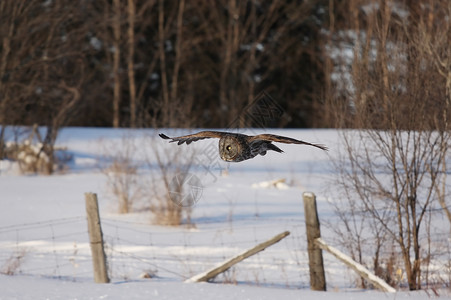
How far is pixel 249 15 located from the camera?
27766 mm

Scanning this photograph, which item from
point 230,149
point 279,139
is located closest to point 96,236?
point 230,149

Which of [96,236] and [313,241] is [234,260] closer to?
[313,241]

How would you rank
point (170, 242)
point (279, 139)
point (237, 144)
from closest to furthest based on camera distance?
1. point (279, 139)
2. point (237, 144)
3. point (170, 242)

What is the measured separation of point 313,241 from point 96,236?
2.69 metres

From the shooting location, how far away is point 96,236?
8242mm

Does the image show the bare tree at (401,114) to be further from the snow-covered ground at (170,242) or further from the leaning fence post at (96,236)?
the leaning fence post at (96,236)

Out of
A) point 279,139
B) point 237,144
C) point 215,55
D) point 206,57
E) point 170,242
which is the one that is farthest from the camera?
point 215,55

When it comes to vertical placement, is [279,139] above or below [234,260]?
above

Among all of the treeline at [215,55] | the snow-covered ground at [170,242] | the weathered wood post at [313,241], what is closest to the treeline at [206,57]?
the treeline at [215,55]

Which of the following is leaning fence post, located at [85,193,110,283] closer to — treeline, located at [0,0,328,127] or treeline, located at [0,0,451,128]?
treeline, located at [0,0,451,128]

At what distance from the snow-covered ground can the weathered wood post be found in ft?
0.77

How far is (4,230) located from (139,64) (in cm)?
1820

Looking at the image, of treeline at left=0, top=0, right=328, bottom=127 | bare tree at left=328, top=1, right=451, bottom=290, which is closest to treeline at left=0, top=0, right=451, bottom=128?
treeline at left=0, top=0, right=328, bottom=127

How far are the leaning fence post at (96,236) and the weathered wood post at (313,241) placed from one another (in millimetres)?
2571
